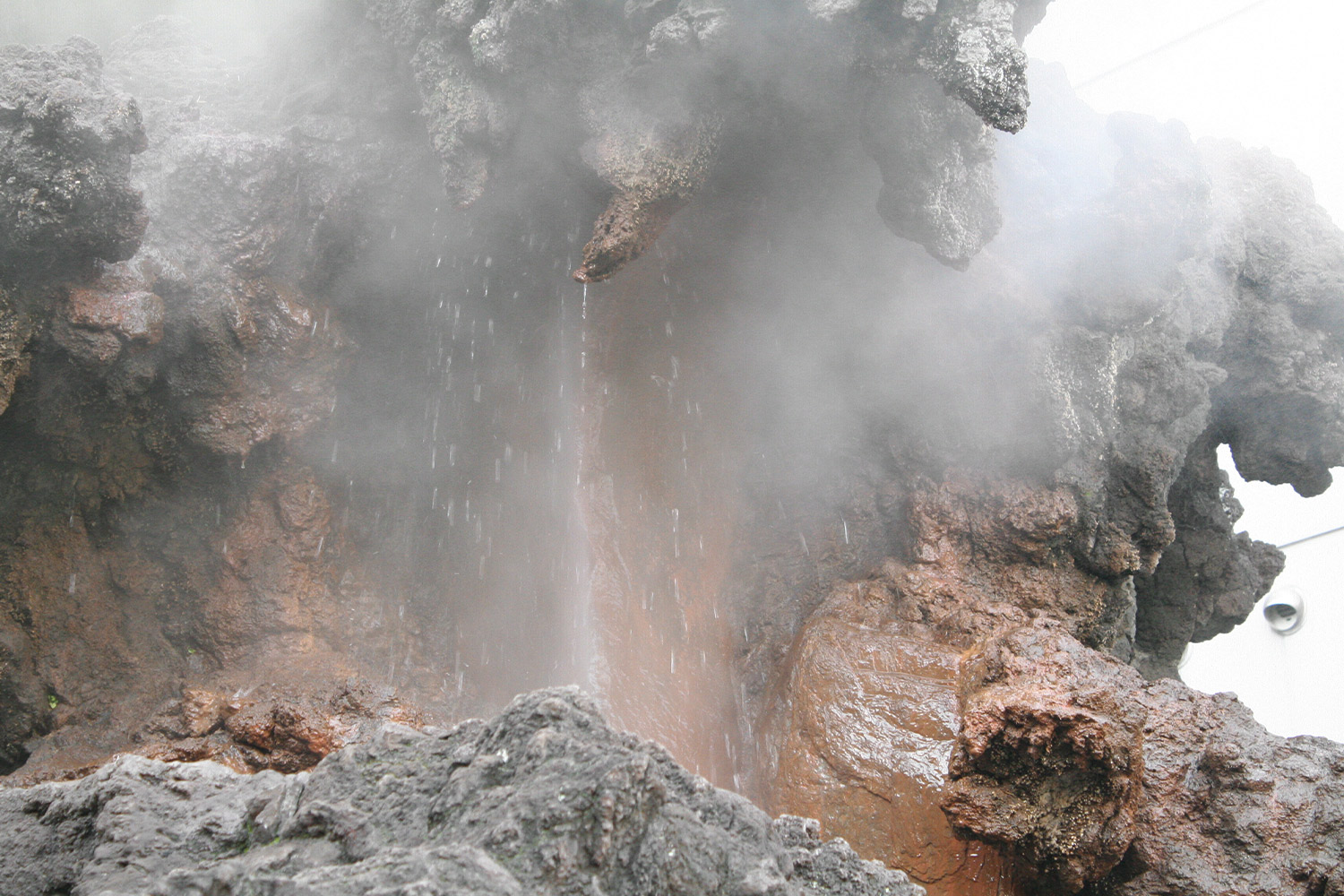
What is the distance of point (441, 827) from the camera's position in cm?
159

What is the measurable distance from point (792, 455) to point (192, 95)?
A: 13.8 feet

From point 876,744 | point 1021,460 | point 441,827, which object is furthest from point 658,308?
point 441,827

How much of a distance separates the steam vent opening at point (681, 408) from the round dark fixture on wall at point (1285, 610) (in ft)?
10.7

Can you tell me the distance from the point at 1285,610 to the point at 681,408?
7597mm

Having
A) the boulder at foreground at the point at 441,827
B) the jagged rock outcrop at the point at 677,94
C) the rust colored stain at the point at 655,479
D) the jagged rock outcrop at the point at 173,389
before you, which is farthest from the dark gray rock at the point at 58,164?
the rust colored stain at the point at 655,479

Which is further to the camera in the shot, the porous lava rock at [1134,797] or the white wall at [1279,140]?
the white wall at [1279,140]

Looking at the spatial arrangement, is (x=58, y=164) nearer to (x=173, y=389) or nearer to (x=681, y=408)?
(x=173, y=389)

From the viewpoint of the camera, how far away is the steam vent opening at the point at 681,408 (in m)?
3.71

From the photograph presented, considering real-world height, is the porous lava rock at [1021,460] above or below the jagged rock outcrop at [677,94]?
below

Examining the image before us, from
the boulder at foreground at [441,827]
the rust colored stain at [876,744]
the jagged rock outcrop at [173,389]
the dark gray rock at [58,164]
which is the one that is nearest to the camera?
the boulder at foreground at [441,827]

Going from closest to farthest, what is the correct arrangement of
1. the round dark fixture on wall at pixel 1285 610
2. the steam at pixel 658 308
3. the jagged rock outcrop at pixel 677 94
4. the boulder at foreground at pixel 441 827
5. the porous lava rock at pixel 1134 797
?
the boulder at foreground at pixel 441 827 < the porous lava rock at pixel 1134 797 < the jagged rock outcrop at pixel 677 94 < the steam at pixel 658 308 < the round dark fixture on wall at pixel 1285 610

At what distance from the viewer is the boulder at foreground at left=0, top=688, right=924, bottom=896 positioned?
1459 millimetres

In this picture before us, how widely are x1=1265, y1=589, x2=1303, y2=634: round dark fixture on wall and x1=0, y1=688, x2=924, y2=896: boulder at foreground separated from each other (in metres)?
9.77

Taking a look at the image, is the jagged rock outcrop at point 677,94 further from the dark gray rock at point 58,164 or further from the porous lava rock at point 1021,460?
the dark gray rock at point 58,164
